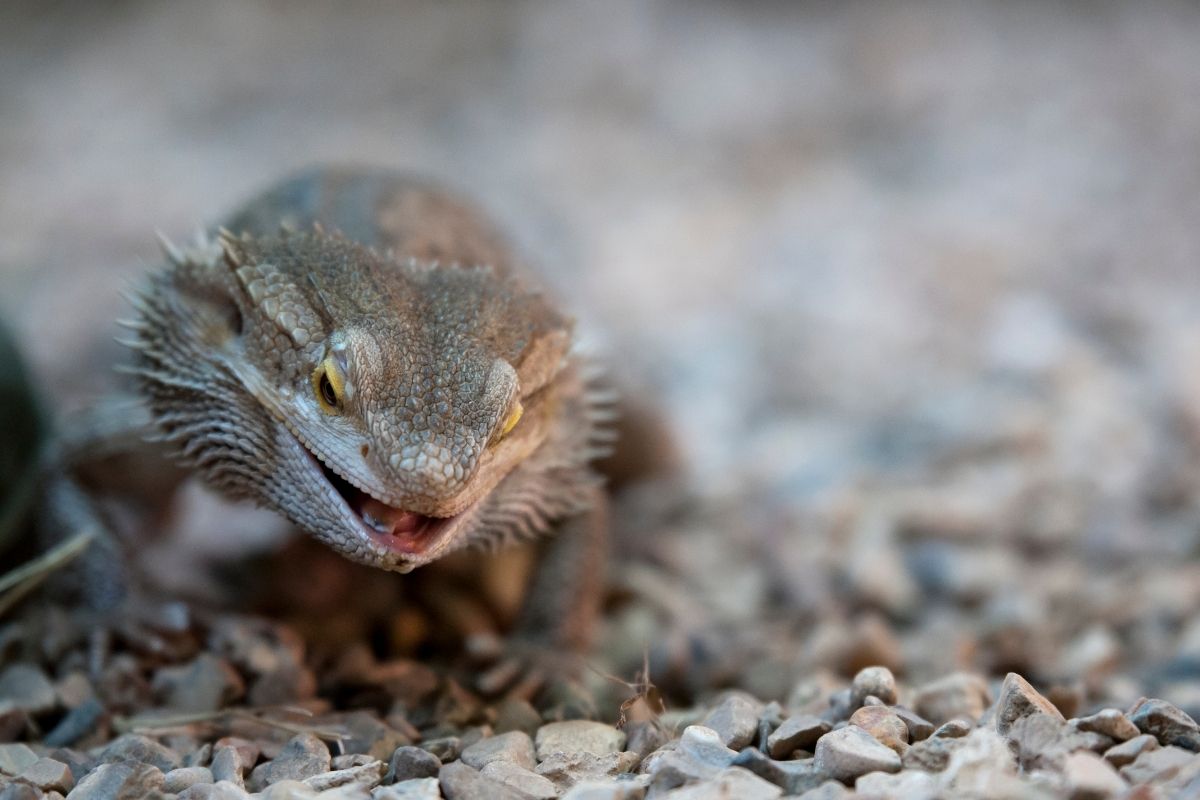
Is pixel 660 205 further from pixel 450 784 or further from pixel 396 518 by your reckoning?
pixel 450 784

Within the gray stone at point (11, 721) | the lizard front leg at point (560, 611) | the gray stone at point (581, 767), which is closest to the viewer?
the gray stone at point (581, 767)

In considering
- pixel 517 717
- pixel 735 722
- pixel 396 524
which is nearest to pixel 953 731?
pixel 735 722

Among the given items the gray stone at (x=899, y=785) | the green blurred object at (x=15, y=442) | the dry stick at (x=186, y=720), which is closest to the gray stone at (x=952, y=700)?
the gray stone at (x=899, y=785)

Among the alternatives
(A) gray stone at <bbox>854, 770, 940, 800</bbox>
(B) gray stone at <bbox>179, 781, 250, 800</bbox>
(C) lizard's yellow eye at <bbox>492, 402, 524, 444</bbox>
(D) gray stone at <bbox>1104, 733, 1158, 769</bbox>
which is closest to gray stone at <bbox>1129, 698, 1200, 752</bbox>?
(D) gray stone at <bbox>1104, 733, 1158, 769</bbox>

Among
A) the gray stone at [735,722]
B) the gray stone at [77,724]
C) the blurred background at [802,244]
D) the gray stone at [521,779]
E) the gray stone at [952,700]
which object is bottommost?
the gray stone at [77,724]

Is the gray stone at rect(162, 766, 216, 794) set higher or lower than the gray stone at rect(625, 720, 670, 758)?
lower

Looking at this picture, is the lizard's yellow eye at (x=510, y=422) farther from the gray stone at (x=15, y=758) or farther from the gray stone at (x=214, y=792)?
the gray stone at (x=15, y=758)

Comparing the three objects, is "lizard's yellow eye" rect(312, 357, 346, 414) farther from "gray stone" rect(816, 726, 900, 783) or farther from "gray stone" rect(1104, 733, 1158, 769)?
"gray stone" rect(1104, 733, 1158, 769)
